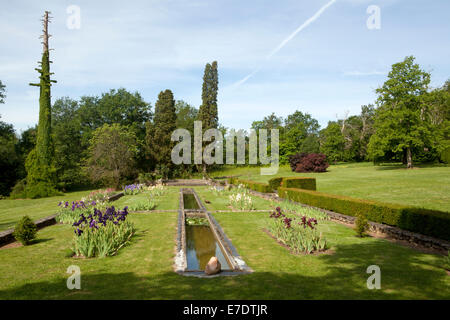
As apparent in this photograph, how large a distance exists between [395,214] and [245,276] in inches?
238

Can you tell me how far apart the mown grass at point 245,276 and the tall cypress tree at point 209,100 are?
32075mm

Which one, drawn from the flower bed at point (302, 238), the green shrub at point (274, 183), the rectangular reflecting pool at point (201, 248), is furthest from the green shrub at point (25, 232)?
the green shrub at point (274, 183)

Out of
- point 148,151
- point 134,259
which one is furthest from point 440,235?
point 148,151

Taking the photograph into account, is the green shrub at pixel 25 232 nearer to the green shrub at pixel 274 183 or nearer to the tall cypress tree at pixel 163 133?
the green shrub at pixel 274 183

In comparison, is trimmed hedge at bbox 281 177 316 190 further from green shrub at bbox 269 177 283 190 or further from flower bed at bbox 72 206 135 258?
flower bed at bbox 72 206 135 258

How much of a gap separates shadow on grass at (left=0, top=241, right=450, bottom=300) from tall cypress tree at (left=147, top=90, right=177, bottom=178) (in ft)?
101

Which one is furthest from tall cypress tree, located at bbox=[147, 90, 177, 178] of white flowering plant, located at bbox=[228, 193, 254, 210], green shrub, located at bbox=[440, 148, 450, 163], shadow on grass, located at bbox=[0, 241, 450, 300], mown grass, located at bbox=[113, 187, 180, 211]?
green shrub, located at bbox=[440, 148, 450, 163]

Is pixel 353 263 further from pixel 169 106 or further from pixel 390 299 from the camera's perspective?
pixel 169 106

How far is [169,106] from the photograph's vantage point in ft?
124

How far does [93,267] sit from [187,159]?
3477 cm

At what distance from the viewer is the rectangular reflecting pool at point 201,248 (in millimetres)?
7039

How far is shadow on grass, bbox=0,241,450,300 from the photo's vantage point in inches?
171

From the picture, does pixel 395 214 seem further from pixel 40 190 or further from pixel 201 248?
pixel 40 190

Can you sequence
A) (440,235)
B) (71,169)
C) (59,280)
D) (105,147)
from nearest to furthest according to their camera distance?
(59,280)
(440,235)
(105,147)
(71,169)
